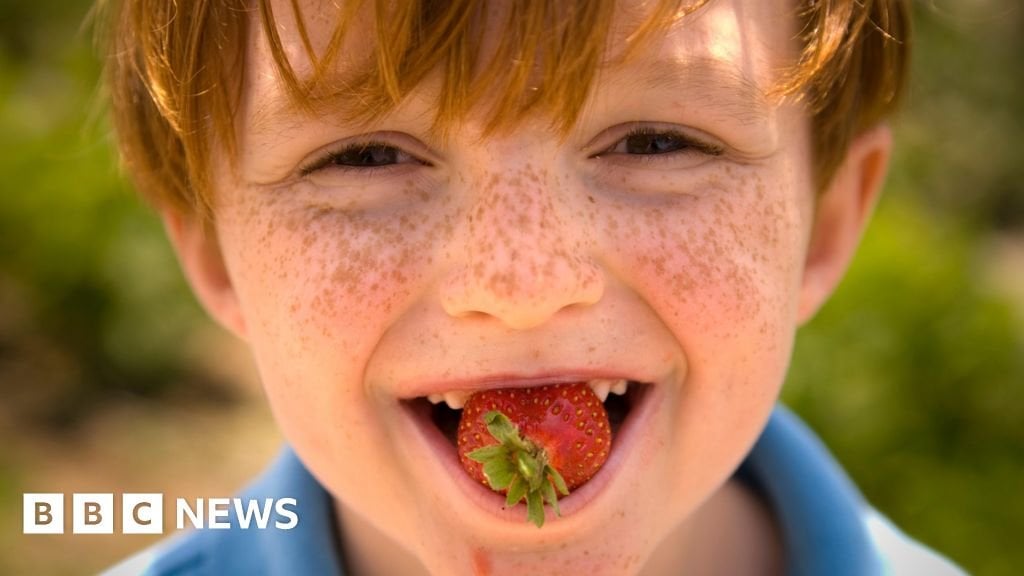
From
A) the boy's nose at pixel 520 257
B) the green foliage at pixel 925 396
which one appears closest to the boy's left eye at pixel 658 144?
the boy's nose at pixel 520 257

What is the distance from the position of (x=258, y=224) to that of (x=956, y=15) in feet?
13.5

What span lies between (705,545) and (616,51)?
708mm

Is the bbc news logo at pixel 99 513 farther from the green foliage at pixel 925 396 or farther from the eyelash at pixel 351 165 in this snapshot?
the eyelash at pixel 351 165

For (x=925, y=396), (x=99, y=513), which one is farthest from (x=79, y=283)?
(x=925, y=396)

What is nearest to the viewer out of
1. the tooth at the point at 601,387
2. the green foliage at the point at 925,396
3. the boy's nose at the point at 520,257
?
the boy's nose at the point at 520,257

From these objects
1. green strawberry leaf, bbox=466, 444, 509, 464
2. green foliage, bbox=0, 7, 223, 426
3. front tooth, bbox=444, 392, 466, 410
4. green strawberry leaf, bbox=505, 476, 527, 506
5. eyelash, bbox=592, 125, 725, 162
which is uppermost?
green foliage, bbox=0, 7, 223, 426

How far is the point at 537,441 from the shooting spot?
123 cm

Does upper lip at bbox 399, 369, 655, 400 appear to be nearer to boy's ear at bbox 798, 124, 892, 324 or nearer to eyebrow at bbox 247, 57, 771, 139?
eyebrow at bbox 247, 57, 771, 139

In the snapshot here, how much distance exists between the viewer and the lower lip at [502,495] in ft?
4.03

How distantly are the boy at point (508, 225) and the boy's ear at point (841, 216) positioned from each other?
11 centimetres

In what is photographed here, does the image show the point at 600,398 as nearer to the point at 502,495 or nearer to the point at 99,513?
the point at 502,495

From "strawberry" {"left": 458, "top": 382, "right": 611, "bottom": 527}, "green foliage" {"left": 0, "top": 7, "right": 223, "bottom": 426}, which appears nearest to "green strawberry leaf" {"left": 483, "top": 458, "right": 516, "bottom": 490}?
"strawberry" {"left": 458, "top": 382, "right": 611, "bottom": 527}

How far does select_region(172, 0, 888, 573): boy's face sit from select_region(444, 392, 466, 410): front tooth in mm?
26

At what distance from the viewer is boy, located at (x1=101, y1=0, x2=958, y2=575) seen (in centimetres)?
116
